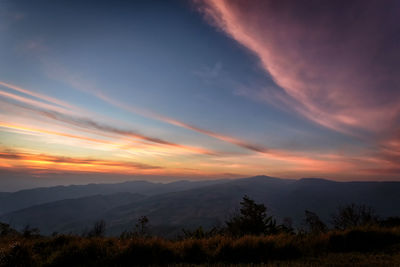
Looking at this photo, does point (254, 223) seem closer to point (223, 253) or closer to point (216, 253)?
point (223, 253)

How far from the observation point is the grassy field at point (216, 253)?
5.92 metres

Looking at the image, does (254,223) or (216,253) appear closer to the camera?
(216,253)

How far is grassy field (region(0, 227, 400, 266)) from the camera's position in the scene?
592cm

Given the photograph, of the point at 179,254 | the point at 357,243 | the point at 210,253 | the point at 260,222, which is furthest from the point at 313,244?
the point at 260,222

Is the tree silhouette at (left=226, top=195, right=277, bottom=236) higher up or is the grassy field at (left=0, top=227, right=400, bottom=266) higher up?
the grassy field at (left=0, top=227, right=400, bottom=266)

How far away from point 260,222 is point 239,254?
10961 millimetres

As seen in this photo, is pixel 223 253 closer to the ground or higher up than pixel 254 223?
higher up

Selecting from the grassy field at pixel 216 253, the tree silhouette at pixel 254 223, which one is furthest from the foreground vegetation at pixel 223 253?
the tree silhouette at pixel 254 223

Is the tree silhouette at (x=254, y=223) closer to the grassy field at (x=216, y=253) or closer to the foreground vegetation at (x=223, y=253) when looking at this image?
the foreground vegetation at (x=223, y=253)

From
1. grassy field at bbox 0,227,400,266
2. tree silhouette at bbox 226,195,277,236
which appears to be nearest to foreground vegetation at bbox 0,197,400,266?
grassy field at bbox 0,227,400,266

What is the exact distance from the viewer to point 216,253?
21.6 feet

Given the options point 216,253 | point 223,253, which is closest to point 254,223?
point 223,253

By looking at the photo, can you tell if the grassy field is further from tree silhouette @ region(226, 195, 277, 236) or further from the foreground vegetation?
tree silhouette @ region(226, 195, 277, 236)

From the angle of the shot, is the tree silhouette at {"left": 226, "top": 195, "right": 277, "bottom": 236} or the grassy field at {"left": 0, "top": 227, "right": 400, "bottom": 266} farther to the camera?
the tree silhouette at {"left": 226, "top": 195, "right": 277, "bottom": 236}
